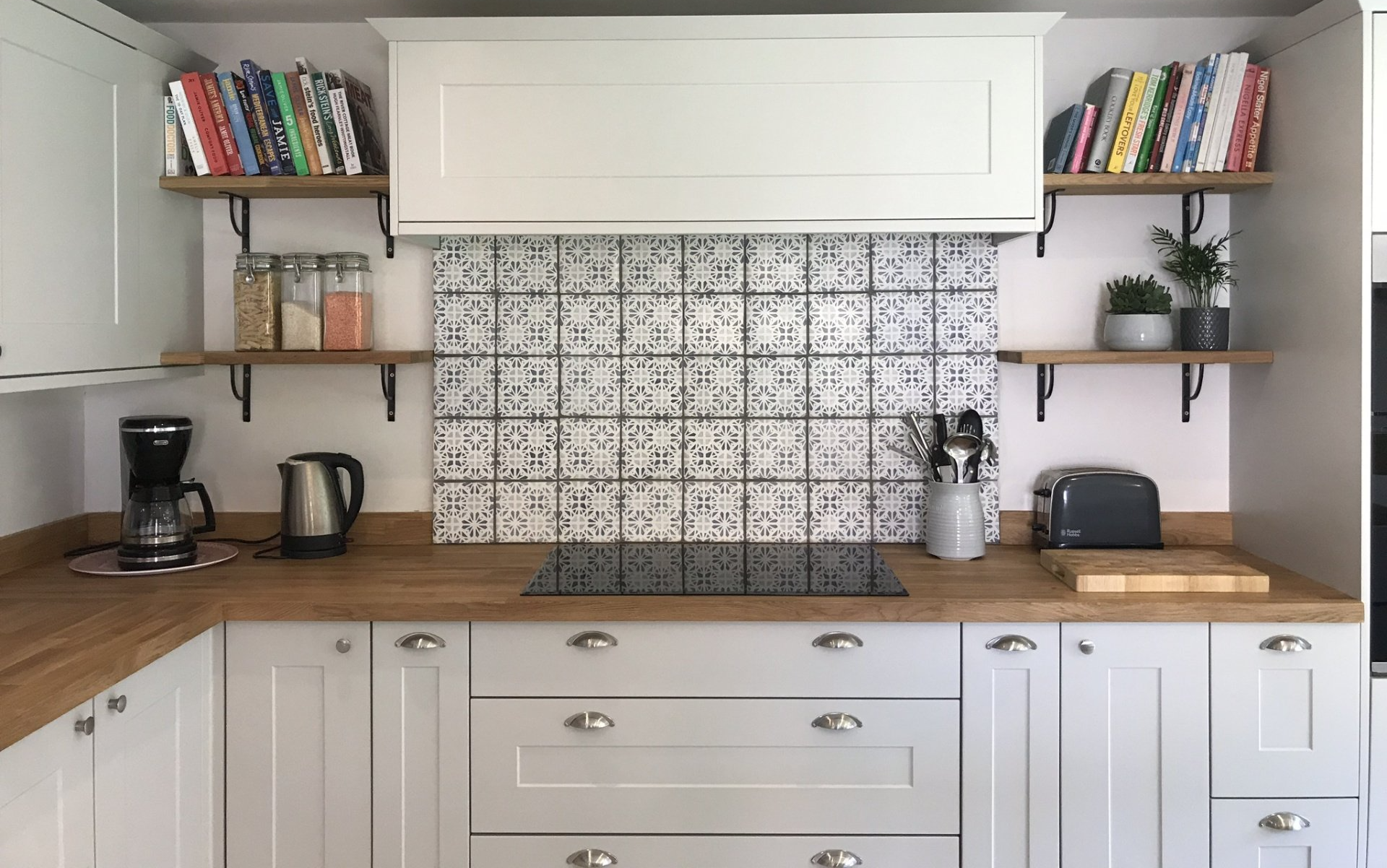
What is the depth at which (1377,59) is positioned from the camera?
7.27ft

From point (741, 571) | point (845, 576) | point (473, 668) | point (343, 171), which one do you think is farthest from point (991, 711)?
point (343, 171)

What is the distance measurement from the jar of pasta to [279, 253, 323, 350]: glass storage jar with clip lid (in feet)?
0.09

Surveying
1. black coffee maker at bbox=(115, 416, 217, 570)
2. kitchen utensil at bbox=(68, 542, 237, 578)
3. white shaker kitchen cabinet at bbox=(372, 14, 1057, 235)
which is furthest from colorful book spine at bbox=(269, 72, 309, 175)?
kitchen utensil at bbox=(68, 542, 237, 578)

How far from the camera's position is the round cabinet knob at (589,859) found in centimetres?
229

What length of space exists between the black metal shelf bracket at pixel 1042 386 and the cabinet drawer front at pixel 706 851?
1110 mm

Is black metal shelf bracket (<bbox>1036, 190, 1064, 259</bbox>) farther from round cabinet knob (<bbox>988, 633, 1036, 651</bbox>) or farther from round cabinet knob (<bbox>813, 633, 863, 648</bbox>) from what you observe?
round cabinet knob (<bbox>813, 633, 863, 648</bbox>)

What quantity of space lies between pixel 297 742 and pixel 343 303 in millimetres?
1026

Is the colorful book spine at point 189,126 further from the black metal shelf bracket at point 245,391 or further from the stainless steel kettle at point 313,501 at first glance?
the stainless steel kettle at point 313,501

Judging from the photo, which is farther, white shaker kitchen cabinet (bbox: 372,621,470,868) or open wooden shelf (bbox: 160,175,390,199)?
open wooden shelf (bbox: 160,175,390,199)

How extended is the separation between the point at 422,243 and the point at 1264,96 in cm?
204

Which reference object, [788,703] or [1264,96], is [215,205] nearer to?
[788,703]

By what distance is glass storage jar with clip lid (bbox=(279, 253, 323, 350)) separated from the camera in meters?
2.63

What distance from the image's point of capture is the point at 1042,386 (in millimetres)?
2789

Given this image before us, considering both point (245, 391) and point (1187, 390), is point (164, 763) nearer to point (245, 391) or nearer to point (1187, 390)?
point (245, 391)
